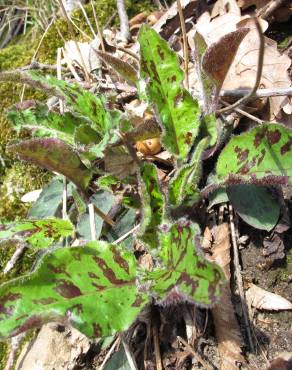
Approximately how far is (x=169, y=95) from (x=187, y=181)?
0.90 ft

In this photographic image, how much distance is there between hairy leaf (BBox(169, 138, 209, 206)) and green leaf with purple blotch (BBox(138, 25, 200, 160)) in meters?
0.09

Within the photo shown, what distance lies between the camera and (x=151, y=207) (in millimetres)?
1211

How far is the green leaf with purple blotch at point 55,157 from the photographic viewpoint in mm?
1215

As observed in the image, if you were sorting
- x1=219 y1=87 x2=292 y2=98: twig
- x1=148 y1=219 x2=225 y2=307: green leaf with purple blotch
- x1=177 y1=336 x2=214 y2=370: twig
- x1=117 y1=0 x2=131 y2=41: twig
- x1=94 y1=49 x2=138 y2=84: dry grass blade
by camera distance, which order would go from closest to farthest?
x1=148 y1=219 x2=225 y2=307: green leaf with purple blotch → x1=177 y1=336 x2=214 y2=370: twig → x1=219 y1=87 x2=292 y2=98: twig → x1=94 y1=49 x2=138 y2=84: dry grass blade → x1=117 y1=0 x2=131 y2=41: twig

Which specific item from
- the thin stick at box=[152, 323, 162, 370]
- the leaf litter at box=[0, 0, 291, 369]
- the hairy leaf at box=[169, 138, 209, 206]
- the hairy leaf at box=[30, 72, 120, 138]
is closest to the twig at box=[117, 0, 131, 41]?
the leaf litter at box=[0, 0, 291, 369]

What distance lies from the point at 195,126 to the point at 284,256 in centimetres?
43

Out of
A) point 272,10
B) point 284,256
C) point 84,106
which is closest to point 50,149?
point 84,106

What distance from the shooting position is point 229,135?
1.37m

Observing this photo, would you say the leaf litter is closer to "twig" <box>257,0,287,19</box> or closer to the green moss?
"twig" <box>257,0,287,19</box>

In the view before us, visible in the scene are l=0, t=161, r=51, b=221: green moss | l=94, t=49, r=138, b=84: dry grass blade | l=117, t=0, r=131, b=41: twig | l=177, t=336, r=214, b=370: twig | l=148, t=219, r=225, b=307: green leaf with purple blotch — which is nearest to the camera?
l=148, t=219, r=225, b=307: green leaf with purple blotch

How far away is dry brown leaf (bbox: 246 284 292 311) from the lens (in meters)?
1.11

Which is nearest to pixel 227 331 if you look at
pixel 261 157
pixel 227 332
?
pixel 227 332

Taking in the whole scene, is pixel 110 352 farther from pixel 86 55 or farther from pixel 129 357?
pixel 86 55

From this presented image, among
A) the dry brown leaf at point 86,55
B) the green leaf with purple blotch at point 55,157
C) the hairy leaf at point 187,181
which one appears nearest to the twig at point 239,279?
the hairy leaf at point 187,181
